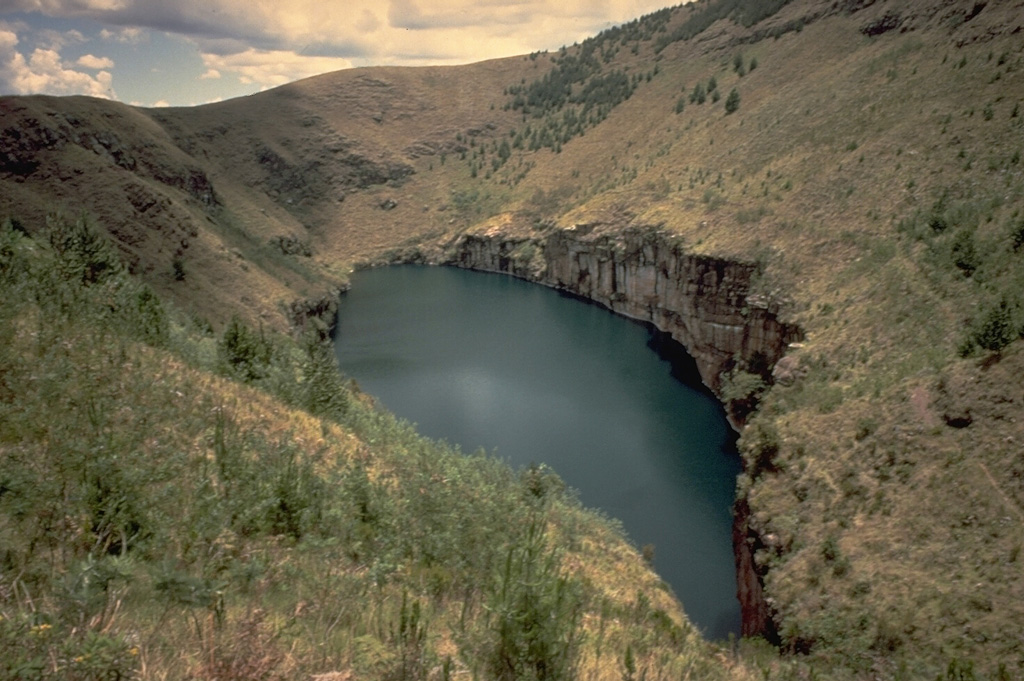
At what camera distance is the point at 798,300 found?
2930 centimetres

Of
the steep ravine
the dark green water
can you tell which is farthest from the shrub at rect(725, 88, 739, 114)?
the dark green water

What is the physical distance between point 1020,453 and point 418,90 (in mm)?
105678

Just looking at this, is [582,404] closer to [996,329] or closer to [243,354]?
[996,329]

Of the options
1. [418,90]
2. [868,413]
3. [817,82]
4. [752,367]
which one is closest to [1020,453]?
[868,413]

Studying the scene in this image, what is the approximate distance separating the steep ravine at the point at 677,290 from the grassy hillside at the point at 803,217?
1334 millimetres

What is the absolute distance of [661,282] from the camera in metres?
47.1

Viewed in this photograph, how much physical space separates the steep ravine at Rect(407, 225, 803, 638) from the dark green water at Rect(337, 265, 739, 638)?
1.53 metres

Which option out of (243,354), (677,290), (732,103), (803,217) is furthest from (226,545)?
(732,103)

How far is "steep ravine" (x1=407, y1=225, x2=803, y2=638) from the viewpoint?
72.4ft

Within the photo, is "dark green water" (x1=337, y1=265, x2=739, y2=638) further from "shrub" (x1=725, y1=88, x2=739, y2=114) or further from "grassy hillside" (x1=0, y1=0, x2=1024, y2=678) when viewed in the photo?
"shrub" (x1=725, y1=88, x2=739, y2=114)

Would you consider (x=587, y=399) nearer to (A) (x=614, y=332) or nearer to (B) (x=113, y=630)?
(A) (x=614, y=332)

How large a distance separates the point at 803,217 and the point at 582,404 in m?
16.1

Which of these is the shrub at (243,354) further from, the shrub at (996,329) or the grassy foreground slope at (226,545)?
the shrub at (996,329)

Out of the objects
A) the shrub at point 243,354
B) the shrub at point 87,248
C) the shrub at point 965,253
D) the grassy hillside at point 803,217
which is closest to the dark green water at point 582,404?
the grassy hillside at point 803,217
